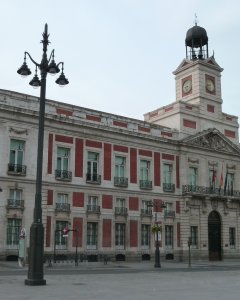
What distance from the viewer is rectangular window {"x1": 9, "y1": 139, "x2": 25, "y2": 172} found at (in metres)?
34.6

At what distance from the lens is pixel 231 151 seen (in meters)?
48.8

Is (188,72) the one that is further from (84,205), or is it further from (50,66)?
(50,66)

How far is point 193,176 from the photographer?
45.5 metres

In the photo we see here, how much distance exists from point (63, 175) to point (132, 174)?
6.99 meters

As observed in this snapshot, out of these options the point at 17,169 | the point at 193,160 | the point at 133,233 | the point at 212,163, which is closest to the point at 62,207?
the point at 17,169

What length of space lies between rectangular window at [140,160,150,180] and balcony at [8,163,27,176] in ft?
38.1

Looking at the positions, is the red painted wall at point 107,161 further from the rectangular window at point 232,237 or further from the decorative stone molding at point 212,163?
the rectangular window at point 232,237

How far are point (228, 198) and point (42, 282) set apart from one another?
108 ft

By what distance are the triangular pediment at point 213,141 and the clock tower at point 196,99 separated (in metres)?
0.71

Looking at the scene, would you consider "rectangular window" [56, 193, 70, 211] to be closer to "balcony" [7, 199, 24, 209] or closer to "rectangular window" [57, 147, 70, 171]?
"rectangular window" [57, 147, 70, 171]

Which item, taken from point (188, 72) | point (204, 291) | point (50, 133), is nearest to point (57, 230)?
point (50, 133)

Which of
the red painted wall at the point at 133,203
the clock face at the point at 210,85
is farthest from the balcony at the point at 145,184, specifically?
the clock face at the point at 210,85

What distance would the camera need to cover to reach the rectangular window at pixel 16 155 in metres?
34.6

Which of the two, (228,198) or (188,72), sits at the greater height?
(188,72)
